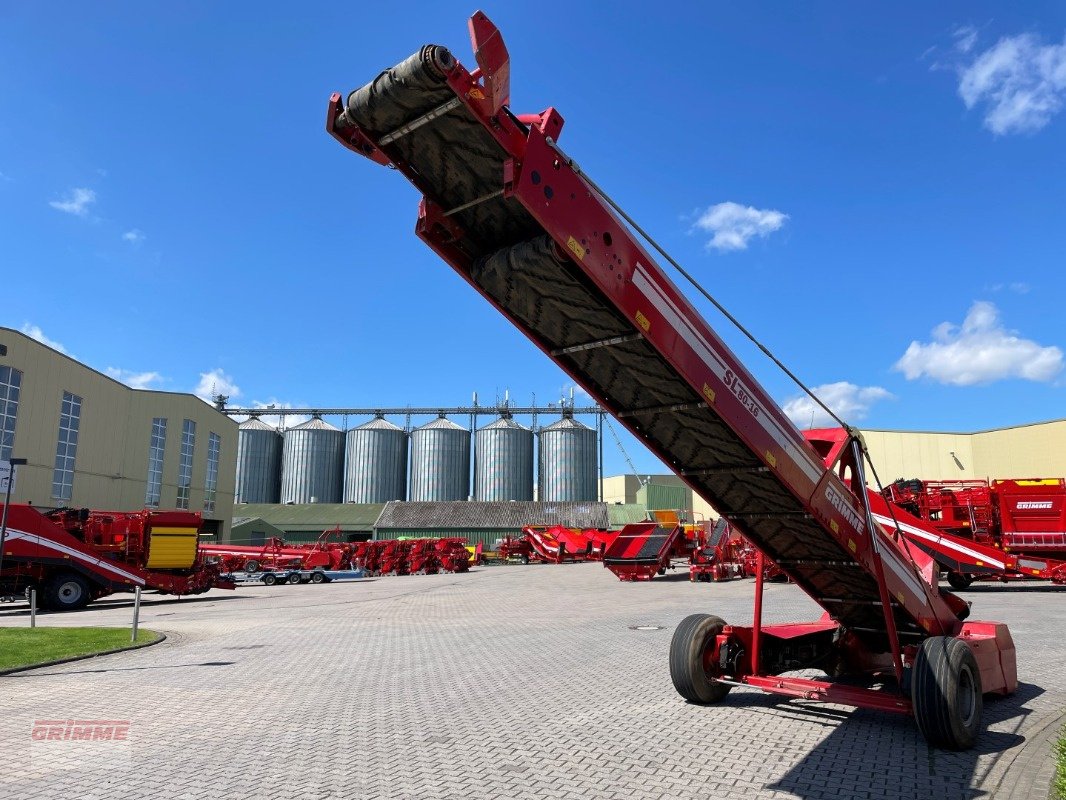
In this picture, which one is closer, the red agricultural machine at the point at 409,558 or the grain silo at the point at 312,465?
the red agricultural machine at the point at 409,558

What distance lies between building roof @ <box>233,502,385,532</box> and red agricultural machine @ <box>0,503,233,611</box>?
3837 centimetres

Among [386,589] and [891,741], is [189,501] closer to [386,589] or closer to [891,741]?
[386,589]

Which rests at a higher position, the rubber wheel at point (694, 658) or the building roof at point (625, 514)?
the building roof at point (625, 514)

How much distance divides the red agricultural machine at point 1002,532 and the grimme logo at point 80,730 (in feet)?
59.5

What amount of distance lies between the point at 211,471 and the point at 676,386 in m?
46.1

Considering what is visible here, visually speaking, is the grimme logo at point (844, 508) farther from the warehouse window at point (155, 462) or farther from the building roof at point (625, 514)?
the building roof at point (625, 514)

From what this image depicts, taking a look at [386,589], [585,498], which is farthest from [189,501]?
[585,498]

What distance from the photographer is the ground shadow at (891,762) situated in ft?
16.0

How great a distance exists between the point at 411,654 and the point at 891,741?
665cm

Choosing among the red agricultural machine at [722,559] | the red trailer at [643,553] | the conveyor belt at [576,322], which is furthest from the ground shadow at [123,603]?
the conveyor belt at [576,322]

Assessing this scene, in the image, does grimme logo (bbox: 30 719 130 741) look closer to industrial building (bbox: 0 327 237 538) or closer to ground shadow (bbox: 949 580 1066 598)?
ground shadow (bbox: 949 580 1066 598)

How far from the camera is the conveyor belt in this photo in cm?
383

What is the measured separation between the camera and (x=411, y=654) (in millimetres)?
10570

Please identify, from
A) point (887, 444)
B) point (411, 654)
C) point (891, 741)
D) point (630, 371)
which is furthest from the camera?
point (887, 444)
